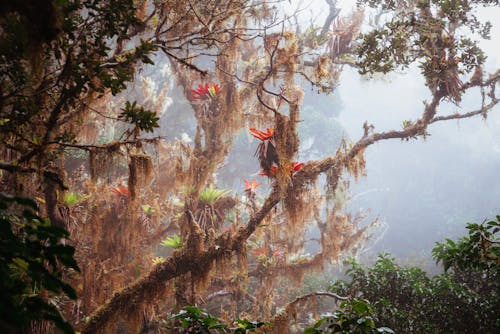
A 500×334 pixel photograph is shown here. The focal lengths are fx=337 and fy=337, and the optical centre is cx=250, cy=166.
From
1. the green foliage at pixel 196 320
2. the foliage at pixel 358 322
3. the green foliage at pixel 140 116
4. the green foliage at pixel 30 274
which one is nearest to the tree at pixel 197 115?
the green foliage at pixel 140 116

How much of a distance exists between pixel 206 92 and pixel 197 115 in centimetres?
40

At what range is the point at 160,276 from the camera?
392cm

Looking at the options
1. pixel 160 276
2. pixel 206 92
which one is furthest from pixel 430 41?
pixel 160 276

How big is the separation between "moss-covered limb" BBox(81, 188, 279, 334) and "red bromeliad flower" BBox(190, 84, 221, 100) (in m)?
2.12

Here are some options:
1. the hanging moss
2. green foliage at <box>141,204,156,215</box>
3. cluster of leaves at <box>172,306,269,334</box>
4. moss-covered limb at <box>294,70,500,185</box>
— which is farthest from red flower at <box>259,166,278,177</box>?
green foliage at <box>141,204,156,215</box>

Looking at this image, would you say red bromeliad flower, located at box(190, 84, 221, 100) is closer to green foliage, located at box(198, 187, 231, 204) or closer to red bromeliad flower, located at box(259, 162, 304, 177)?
green foliage, located at box(198, 187, 231, 204)

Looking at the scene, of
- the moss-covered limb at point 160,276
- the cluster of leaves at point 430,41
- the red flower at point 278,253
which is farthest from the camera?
the red flower at point 278,253

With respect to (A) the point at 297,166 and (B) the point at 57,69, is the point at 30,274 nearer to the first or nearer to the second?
(B) the point at 57,69

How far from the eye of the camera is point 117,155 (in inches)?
110

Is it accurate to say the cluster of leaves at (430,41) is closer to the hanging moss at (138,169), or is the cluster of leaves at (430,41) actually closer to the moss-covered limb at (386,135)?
the moss-covered limb at (386,135)

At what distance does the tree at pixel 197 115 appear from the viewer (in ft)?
7.13

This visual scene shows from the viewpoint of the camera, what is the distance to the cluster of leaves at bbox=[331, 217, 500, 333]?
9.92ft

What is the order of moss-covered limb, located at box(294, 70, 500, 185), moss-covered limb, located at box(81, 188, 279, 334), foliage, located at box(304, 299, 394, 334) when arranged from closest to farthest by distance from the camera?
foliage, located at box(304, 299, 394, 334)
moss-covered limb, located at box(81, 188, 279, 334)
moss-covered limb, located at box(294, 70, 500, 185)

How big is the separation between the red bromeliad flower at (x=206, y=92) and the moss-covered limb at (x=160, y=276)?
2122 mm
